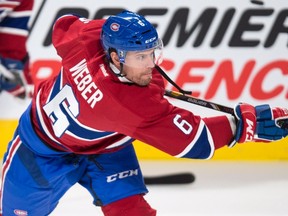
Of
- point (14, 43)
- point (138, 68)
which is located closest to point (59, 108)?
point (138, 68)

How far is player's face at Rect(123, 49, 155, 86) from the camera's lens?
2500 millimetres

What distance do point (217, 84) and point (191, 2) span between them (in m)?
0.52

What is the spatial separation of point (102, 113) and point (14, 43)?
1.50m

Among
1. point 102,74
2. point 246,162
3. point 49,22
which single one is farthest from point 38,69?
point 102,74

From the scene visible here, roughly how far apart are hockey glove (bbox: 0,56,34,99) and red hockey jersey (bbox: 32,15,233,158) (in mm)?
1010

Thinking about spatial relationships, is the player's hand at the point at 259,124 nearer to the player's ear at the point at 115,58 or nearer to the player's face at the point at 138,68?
the player's face at the point at 138,68

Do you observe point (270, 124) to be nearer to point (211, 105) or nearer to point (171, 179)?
point (211, 105)

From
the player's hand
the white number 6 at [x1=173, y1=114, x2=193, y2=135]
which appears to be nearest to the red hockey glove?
the player's hand

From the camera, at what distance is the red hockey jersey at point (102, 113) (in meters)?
2.45

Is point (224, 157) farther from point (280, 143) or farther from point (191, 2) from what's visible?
point (191, 2)

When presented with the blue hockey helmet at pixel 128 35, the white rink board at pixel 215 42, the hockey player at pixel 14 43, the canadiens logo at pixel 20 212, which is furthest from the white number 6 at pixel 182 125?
the white rink board at pixel 215 42

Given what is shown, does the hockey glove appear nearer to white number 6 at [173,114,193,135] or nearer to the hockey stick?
the hockey stick

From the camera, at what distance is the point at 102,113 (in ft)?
8.14

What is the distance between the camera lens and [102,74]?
2.52m
